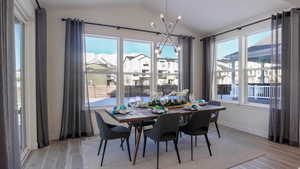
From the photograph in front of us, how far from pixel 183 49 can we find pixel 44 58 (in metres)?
3.60

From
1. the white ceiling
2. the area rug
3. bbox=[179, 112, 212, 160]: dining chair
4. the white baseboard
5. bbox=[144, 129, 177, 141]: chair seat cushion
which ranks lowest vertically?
the area rug

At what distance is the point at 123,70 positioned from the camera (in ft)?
14.4

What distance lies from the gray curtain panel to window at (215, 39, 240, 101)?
476 centimetres

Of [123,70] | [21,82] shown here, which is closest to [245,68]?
[123,70]

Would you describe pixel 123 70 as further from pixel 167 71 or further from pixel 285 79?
pixel 285 79

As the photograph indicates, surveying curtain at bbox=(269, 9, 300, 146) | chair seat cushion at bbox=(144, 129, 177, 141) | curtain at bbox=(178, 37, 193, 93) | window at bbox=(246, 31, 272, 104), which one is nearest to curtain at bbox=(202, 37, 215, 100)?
curtain at bbox=(178, 37, 193, 93)

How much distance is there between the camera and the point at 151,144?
11.1 feet

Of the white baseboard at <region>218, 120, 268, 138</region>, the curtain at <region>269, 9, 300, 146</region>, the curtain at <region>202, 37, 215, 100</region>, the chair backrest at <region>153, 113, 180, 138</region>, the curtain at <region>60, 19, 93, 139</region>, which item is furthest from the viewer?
the curtain at <region>202, 37, 215, 100</region>

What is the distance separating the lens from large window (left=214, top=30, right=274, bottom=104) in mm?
3904

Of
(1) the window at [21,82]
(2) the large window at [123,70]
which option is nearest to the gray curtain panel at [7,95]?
(1) the window at [21,82]

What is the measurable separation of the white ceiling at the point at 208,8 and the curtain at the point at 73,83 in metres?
0.62

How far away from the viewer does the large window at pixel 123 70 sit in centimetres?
412

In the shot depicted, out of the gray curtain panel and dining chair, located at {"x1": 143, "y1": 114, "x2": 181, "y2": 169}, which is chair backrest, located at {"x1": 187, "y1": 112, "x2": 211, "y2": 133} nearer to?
dining chair, located at {"x1": 143, "y1": 114, "x2": 181, "y2": 169}

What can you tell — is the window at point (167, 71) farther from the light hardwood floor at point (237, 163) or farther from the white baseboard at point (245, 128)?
the light hardwood floor at point (237, 163)
